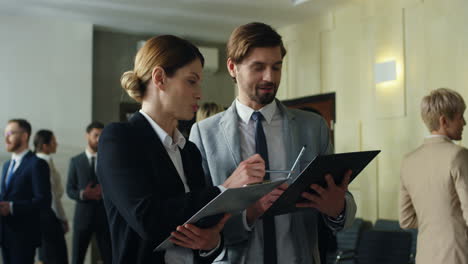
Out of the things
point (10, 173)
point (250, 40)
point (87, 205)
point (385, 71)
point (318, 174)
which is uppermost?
point (385, 71)

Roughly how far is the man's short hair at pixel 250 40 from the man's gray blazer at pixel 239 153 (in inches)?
9.1

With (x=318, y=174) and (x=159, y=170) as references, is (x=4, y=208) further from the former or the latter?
(x=318, y=174)

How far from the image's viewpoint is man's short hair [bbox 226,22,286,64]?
2.07m

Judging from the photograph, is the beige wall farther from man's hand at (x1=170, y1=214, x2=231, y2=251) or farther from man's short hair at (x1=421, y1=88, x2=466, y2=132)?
man's hand at (x1=170, y1=214, x2=231, y2=251)

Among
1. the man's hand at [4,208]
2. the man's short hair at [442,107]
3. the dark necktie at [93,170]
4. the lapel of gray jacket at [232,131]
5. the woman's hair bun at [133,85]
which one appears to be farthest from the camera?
the dark necktie at [93,170]

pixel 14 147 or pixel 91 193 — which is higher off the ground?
pixel 14 147

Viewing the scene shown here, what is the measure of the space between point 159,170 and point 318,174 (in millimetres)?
499

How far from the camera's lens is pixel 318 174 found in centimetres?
174

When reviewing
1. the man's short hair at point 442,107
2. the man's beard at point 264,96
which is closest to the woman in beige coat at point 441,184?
the man's short hair at point 442,107

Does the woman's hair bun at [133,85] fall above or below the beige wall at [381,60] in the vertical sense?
below

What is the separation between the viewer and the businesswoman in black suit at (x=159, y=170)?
61.4 inches

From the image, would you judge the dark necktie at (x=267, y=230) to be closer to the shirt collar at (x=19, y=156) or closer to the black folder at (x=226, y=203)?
the black folder at (x=226, y=203)

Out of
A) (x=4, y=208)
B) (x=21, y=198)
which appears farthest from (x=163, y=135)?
(x=21, y=198)

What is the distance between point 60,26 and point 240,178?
6.96 metres
